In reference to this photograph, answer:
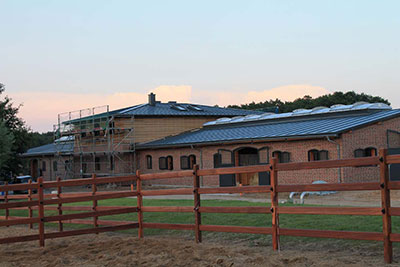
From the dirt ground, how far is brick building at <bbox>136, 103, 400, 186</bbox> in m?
14.5

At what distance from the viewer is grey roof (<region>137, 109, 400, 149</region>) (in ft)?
88.7

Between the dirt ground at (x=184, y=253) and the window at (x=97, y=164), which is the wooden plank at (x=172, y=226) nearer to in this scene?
the dirt ground at (x=184, y=253)

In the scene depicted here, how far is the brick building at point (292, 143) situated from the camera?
86.6 feet

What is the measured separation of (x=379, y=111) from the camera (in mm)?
31609

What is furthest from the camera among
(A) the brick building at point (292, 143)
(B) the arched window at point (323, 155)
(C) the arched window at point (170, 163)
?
(C) the arched window at point (170, 163)

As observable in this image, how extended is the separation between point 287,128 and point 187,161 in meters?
7.92

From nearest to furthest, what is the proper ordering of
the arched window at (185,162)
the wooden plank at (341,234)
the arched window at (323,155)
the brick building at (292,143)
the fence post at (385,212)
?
the fence post at (385,212) → the wooden plank at (341,234) → the brick building at (292,143) → the arched window at (323,155) → the arched window at (185,162)

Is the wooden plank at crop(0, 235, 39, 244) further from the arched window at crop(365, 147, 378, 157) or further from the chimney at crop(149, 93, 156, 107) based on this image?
the chimney at crop(149, 93, 156, 107)

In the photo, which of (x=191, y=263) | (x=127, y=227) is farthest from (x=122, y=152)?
(x=191, y=263)

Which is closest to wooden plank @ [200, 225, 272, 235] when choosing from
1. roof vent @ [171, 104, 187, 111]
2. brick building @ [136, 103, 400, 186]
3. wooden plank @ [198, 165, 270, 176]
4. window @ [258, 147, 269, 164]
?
wooden plank @ [198, 165, 270, 176]

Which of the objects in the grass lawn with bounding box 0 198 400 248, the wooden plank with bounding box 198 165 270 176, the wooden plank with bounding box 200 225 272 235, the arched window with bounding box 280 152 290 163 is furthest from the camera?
the arched window with bounding box 280 152 290 163

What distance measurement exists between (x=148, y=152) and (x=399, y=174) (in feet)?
66.9

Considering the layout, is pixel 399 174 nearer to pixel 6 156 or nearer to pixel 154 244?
pixel 154 244

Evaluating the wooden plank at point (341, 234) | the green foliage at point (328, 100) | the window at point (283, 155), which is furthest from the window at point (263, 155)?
the green foliage at point (328, 100)
